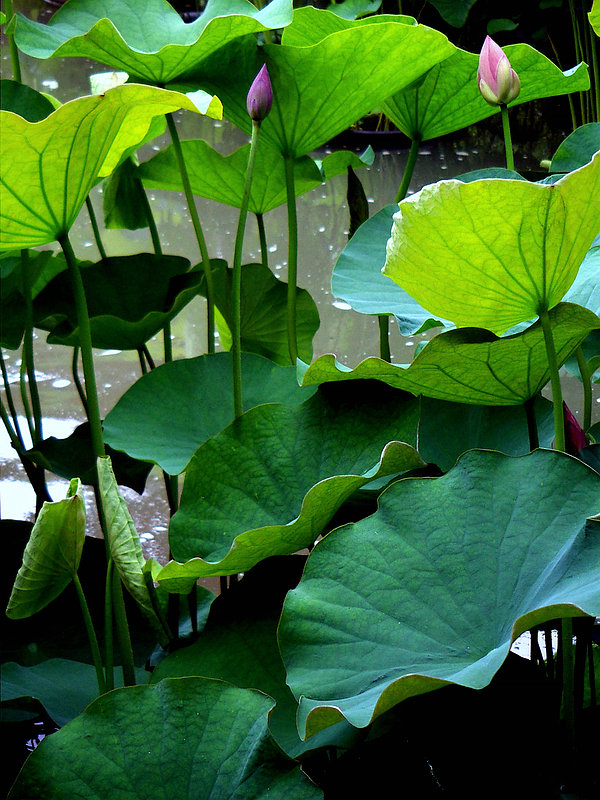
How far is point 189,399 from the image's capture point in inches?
30.4

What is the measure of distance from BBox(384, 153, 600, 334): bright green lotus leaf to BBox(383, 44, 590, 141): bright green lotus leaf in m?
0.32

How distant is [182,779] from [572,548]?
0.26 meters

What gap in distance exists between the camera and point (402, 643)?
450mm

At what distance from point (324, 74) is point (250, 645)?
496 mm

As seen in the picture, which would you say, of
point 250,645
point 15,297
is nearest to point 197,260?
point 15,297

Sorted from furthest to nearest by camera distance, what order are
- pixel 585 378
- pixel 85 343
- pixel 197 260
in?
pixel 197 260
pixel 585 378
pixel 85 343

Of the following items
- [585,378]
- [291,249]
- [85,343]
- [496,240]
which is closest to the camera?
[496,240]

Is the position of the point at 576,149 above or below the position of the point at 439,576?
above

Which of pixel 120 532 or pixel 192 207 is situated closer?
pixel 120 532

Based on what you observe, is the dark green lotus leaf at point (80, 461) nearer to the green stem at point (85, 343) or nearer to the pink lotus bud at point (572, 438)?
the green stem at point (85, 343)

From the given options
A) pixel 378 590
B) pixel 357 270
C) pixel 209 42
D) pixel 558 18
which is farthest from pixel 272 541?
pixel 558 18

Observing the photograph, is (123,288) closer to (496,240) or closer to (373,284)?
(373,284)

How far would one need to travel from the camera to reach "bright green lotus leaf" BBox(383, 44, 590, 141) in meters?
0.76

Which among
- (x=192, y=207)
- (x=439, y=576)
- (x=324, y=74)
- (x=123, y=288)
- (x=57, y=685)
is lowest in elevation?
(x=57, y=685)
